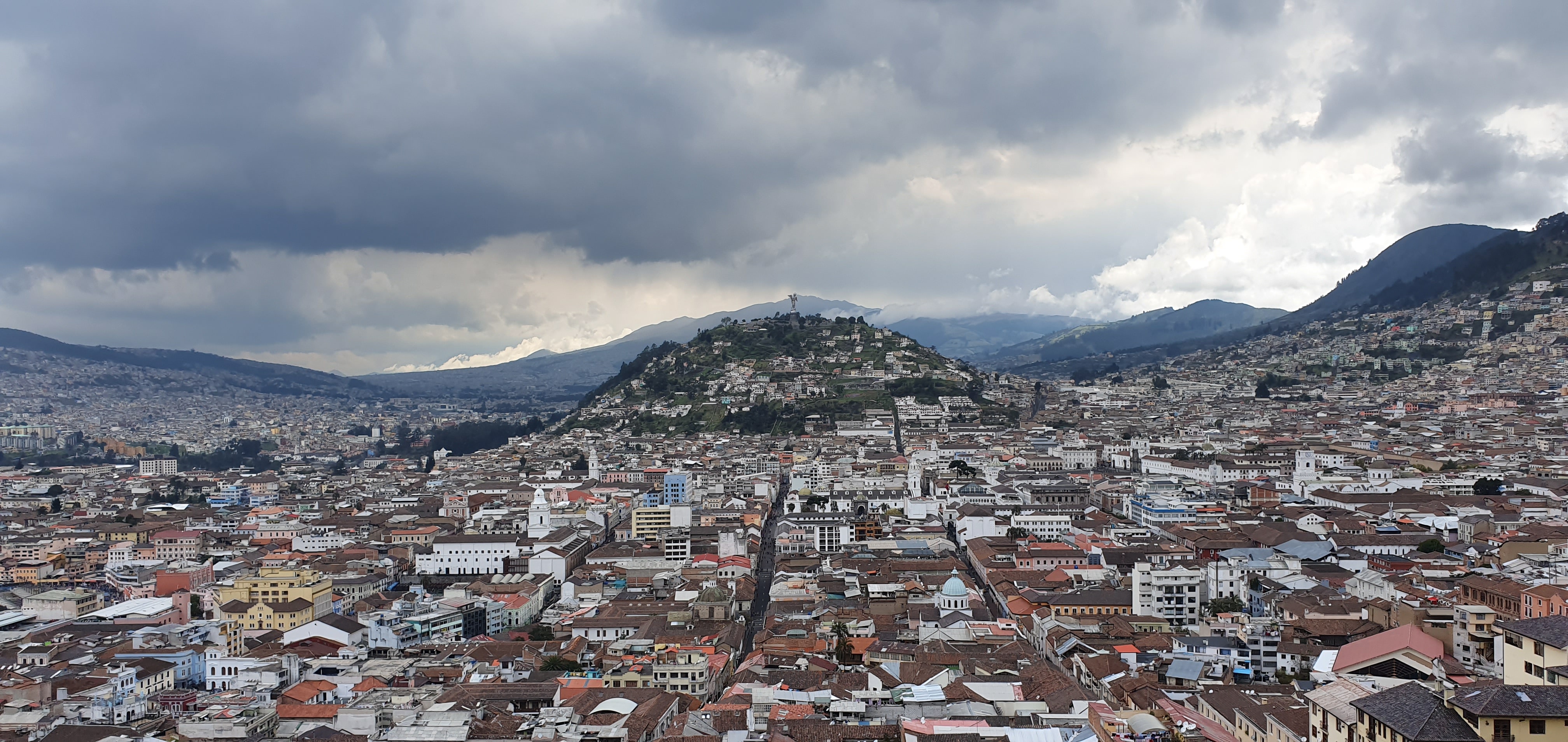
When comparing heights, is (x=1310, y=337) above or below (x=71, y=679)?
above

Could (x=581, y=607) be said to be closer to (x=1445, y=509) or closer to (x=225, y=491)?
(x=1445, y=509)

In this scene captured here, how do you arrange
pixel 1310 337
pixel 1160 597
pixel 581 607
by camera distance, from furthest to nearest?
pixel 1310 337 → pixel 581 607 → pixel 1160 597

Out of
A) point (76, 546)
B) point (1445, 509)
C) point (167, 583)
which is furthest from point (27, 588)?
point (1445, 509)

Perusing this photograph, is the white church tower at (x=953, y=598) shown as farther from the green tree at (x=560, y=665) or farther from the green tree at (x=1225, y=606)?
the green tree at (x=560, y=665)

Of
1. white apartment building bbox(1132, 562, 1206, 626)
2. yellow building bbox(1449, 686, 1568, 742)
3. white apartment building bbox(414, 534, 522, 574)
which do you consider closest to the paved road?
white apartment building bbox(414, 534, 522, 574)

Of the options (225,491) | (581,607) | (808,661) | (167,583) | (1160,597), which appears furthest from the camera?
(225,491)

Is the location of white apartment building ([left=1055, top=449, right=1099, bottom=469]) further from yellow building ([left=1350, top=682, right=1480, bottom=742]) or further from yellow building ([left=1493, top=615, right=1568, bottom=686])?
yellow building ([left=1350, top=682, right=1480, bottom=742])

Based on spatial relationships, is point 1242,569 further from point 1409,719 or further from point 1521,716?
point 1521,716
